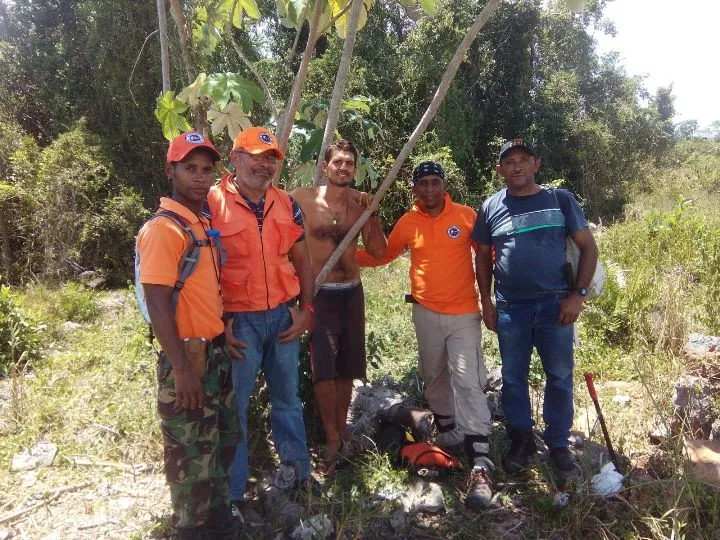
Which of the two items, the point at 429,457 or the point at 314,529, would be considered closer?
the point at 314,529

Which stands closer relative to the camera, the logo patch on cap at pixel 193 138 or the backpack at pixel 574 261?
the logo patch on cap at pixel 193 138

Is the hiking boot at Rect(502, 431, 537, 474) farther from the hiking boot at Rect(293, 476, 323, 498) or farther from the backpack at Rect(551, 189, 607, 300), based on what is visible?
the hiking boot at Rect(293, 476, 323, 498)

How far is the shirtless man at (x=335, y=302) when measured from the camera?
9.74 feet

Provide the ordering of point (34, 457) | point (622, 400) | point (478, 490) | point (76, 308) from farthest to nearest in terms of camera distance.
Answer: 1. point (76, 308)
2. point (622, 400)
3. point (34, 457)
4. point (478, 490)

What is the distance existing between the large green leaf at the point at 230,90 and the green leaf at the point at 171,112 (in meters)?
0.35

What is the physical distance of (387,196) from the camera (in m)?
10.9

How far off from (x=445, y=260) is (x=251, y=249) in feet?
3.75

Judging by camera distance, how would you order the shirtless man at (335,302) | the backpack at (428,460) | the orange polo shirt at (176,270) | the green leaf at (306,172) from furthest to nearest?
the green leaf at (306,172) < the shirtless man at (335,302) < the backpack at (428,460) < the orange polo shirt at (176,270)

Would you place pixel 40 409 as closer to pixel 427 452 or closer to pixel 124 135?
pixel 427 452

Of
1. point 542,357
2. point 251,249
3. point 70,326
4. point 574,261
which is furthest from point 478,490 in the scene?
point 70,326

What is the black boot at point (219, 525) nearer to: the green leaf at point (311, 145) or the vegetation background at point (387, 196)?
the vegetation background at point (387, 196)

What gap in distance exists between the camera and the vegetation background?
313 cm

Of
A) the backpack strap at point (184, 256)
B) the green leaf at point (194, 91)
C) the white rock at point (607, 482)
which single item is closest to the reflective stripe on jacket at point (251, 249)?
the backpack strap at point (184, 256)

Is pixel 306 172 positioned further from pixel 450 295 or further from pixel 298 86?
pixel 450 295
